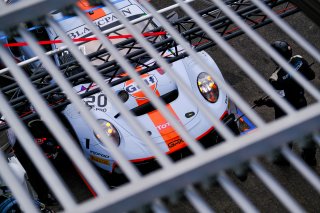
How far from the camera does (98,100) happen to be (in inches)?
234

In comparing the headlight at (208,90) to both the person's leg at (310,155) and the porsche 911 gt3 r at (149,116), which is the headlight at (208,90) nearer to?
the porsche 911 gt3 r at (149,116)

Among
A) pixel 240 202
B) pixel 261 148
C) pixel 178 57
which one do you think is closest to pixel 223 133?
pixel 261 148

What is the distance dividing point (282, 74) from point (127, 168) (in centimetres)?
404

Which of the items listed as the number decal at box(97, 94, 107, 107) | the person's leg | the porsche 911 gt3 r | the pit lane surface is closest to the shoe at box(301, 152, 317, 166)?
the person's leg

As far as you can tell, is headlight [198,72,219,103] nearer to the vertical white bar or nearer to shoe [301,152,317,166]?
shoe [301,152,317,166]

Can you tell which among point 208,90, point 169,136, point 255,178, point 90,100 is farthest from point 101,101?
point 255,178

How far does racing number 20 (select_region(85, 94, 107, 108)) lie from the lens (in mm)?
5884

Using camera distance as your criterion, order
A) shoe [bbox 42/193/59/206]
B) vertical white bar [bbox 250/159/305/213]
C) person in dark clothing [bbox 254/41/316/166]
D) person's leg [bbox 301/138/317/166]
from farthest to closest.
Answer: shoe [bbox 42/193/59/206]
person's leg [bbox 301/138/317/166]
person in dark clothing [bbox 254/41/316/166]
vertical white bar [bbox 250/159/305/213]

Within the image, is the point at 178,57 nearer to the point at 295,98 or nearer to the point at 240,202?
the point at 295,98

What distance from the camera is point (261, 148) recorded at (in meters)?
1.92

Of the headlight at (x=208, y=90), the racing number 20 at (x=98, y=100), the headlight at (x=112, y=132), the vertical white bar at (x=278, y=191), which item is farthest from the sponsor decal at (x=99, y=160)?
the vertical white bar at (x=278, y=191)

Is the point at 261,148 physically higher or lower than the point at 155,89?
lower

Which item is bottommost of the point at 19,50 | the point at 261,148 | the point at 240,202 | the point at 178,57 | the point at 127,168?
the point at 240,202

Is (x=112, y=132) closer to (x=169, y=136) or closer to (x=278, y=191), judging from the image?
(x=169, y=136)
